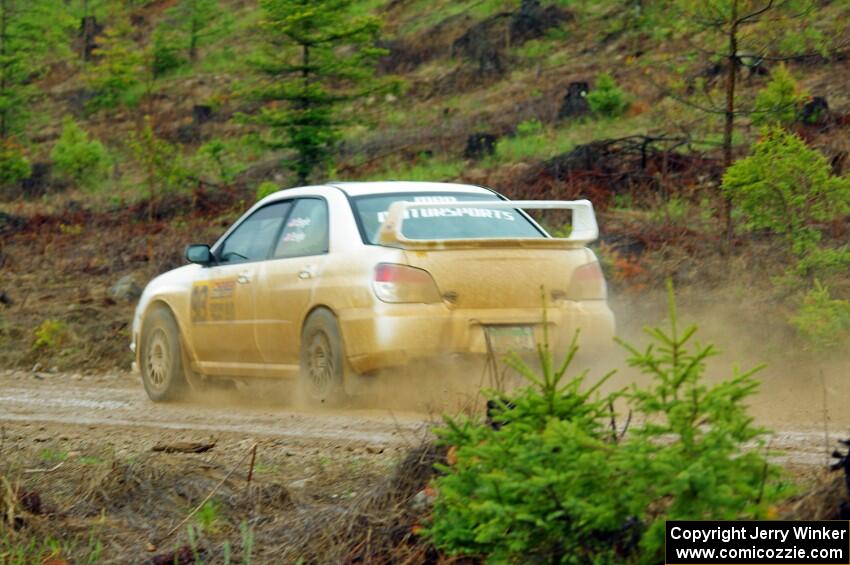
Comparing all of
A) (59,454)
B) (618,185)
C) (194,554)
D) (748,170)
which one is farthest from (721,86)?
(194,554)

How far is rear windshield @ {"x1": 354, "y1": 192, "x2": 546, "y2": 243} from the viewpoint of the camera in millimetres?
8797

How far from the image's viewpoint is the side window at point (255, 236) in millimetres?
10086

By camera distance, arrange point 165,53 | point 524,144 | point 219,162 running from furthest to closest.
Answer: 1. point 165,53
2. point 219,162
3. point 524,144

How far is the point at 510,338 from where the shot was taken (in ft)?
27.9

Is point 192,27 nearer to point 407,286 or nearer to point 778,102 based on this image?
point 778,102

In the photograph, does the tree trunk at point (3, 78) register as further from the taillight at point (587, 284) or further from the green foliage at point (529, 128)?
the taillight at point (587, 284)

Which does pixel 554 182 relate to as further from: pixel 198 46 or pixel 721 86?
pixel 198 46

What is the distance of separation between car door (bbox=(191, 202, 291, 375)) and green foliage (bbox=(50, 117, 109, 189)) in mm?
21670

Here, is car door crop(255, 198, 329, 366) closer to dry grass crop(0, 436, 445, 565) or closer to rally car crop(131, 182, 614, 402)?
rally car crop(131, 182, 614, 402)

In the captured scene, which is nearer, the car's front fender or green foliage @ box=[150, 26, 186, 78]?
the car's front fender

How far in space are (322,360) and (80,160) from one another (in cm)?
2410

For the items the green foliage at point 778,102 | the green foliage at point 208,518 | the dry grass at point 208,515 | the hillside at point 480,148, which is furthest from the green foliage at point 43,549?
the green foliage at point 778,102

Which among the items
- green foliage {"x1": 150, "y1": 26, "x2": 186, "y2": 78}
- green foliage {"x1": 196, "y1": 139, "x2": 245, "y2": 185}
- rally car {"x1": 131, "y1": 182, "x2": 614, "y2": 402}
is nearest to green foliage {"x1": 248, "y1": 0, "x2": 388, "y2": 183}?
green foliage {"x1": 196, "y1": 139, "x2": 245, "y2": 185}

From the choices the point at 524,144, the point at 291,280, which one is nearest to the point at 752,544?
the point at 291,280
